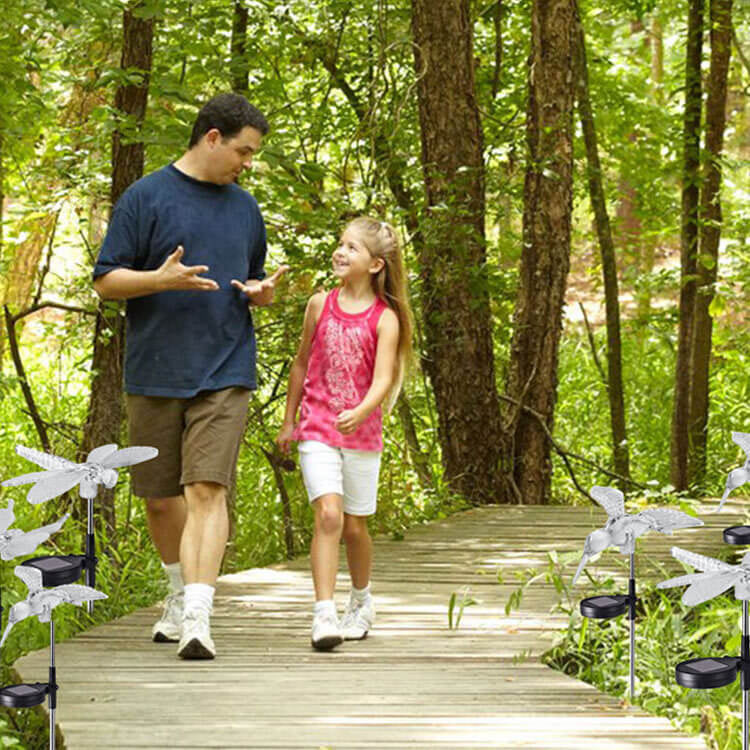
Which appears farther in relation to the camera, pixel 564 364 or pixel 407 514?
pixel 564 364

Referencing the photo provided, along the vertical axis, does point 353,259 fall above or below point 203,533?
above

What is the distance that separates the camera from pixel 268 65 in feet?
33.0

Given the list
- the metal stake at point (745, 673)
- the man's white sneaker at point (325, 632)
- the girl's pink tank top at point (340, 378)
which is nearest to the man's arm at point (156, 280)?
the girl's pink tank top at point (340, 378)

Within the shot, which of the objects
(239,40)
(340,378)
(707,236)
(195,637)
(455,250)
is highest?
(239,40)

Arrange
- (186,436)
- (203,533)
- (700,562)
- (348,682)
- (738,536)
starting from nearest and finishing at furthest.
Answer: (700,562) → (738,536) → (348,682) → (203,533) → (186,436)

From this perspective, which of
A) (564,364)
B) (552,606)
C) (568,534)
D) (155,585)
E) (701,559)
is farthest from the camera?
(564,364)

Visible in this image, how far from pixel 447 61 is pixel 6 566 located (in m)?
4.69

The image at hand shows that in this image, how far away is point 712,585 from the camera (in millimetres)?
3176

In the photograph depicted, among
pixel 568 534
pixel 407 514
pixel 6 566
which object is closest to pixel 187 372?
pixel 6 566

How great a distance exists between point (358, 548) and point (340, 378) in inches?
26.8

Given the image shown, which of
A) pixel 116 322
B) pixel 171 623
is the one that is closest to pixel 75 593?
pixel 171 623

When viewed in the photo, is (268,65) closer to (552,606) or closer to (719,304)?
(719,304)

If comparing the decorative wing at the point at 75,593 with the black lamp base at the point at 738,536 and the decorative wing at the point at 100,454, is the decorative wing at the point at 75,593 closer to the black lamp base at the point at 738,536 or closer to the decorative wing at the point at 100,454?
the decorative wing at the point at 100,454

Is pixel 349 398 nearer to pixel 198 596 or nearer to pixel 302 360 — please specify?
pixel 302 360
